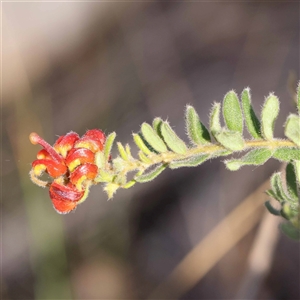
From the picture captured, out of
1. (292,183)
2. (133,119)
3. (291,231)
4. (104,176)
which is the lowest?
(291,231)

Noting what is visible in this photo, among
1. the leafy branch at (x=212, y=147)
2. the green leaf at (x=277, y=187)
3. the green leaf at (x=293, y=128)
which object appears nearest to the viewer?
the green leaf at (x=293, y=128)

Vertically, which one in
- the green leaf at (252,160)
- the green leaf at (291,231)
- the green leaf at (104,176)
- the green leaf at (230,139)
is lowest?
the green leaf at (291,231)

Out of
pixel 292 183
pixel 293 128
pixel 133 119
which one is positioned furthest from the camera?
pixel 133 119

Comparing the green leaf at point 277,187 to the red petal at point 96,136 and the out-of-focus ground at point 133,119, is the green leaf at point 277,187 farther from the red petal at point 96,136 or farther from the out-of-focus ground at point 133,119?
the out-of-focus ground at point 133,119

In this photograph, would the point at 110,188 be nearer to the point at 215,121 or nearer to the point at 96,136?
the point at 96,136

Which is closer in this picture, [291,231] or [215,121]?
[215,121]

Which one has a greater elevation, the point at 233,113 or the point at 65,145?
the point at 65,145

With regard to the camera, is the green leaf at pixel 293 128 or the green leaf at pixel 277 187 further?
the green leaf at pixel 277 187

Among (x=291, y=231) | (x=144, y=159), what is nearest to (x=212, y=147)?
(x=144, y=159)

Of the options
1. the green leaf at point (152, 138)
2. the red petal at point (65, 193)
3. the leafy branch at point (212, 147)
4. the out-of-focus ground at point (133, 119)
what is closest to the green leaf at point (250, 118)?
the leafy branch at point (212, 147)
